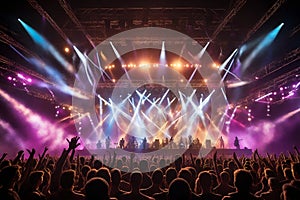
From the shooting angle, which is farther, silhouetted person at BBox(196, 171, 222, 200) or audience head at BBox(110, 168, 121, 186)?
audience head at BBox(110, 168, 121, 186)

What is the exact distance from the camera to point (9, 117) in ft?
46.5

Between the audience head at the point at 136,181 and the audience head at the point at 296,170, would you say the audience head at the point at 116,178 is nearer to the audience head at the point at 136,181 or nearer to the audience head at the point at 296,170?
the audience head at the point at 136,181

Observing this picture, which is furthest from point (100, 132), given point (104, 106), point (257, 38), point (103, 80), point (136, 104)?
point (257, 38)

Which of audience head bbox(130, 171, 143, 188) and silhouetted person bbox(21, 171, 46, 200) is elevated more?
audience head bbox(130, 171, 143, 188)

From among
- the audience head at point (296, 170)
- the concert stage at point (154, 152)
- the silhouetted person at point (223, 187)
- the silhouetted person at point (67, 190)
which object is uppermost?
the concert stage at point (154, 152)

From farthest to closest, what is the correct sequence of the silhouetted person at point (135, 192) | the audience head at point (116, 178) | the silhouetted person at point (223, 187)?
the silhouetted person at point (223, 187) → the audience head at point (116, 178) → the silhouetted person at point (135, 192)

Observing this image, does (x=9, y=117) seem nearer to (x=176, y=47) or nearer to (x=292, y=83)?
(x=176, y=47)

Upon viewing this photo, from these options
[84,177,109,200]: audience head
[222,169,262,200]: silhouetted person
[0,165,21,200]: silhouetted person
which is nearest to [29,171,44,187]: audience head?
[0,165,21,200]: silhouetted person

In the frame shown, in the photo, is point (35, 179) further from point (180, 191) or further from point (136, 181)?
point (180, 191)

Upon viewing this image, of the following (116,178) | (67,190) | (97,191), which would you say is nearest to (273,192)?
(116,178)

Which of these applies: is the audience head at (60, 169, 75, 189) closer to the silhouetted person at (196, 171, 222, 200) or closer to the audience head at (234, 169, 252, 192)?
the silhouetted person at (196, 171, 222, 200)

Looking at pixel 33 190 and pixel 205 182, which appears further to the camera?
pixel 205 182

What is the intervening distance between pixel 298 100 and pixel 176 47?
27.4 ft

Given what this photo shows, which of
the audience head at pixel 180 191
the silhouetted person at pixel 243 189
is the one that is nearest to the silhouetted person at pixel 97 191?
the audience head at pixel 180 191
